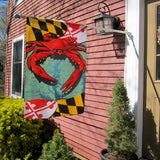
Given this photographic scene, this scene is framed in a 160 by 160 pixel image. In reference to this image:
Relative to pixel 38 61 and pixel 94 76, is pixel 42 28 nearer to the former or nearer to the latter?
pixel 38 61

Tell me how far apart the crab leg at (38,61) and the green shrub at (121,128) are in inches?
33.3

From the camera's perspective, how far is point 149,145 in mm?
2375

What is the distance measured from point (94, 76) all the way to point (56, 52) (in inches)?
44.9

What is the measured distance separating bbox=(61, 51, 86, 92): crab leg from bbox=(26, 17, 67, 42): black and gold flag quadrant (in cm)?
29

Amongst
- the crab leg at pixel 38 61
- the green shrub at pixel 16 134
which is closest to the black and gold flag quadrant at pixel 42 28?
the crab leg at pixel 38 61

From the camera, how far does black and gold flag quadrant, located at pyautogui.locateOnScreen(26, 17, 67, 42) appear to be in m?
2.13

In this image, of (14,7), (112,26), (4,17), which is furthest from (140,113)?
(4,17)

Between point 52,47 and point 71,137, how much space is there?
2198mm

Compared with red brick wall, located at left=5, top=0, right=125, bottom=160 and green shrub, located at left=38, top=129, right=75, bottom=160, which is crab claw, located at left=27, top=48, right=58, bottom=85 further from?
red brick wall, located at left=5, top=0, right=125, bottom=160

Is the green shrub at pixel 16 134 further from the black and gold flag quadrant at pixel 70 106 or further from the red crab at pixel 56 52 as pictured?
the red crab at pixel 56 52

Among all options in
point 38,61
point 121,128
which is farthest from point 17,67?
point 121,128

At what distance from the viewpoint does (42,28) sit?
2164 millimetres

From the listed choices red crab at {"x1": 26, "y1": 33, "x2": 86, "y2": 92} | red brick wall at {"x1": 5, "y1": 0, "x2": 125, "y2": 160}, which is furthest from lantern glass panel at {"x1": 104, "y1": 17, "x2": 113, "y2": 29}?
red crab at {"x1": 26, "y1": 33, "x2": 86, "y2": 92}

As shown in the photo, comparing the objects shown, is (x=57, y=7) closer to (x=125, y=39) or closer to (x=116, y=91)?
(x=125, y=39)
